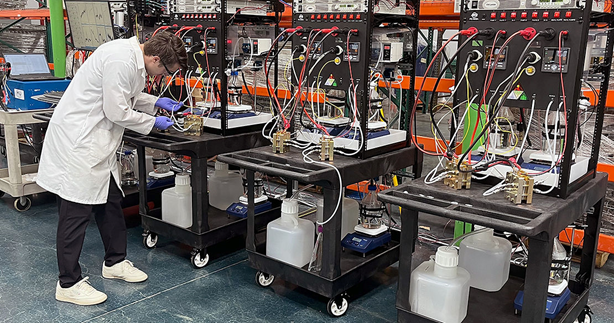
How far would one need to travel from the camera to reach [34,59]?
13.8 ft

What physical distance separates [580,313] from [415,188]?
998 mm

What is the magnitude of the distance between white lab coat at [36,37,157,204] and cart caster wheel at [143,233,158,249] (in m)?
0.76

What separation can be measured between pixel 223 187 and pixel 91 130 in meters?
1.11

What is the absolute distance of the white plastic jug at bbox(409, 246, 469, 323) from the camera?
6.50 feet

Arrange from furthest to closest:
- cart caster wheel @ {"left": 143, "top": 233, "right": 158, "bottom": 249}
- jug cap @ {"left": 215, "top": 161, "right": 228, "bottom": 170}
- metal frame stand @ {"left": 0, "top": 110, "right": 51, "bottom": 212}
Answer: metal frame stand @ {"left": 0, "top": 110, "right": 51, "bottom": 212}
jug cap @ {"left": 215, "top": 161, "right": 228, "bottom": 170}
cart caster wheel @ {"left": 143, "top": 233, "right": 158, "bottom": 249}

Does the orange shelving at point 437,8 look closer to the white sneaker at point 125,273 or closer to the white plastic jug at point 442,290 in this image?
the white plastic jug at point 442,290

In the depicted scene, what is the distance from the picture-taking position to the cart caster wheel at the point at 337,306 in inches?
95.6

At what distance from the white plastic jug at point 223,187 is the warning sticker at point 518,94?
1.90 meters

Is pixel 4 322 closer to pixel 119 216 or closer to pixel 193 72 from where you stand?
pixel 119 216

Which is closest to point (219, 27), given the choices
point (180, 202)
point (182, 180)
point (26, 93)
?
point (182, 180)

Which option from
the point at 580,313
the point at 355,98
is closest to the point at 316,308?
the point at 355,98

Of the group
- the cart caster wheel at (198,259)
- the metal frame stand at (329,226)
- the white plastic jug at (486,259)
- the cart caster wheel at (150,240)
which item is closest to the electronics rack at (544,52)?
the white plastic jug at (486,259)

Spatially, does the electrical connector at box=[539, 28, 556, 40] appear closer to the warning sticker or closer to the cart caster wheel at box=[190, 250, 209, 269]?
the warning sticker

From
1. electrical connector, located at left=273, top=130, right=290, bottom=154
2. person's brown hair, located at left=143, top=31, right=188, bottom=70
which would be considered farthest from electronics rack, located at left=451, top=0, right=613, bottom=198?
person's brown hair, located at left=143, top=31, right=188, bottom=70
